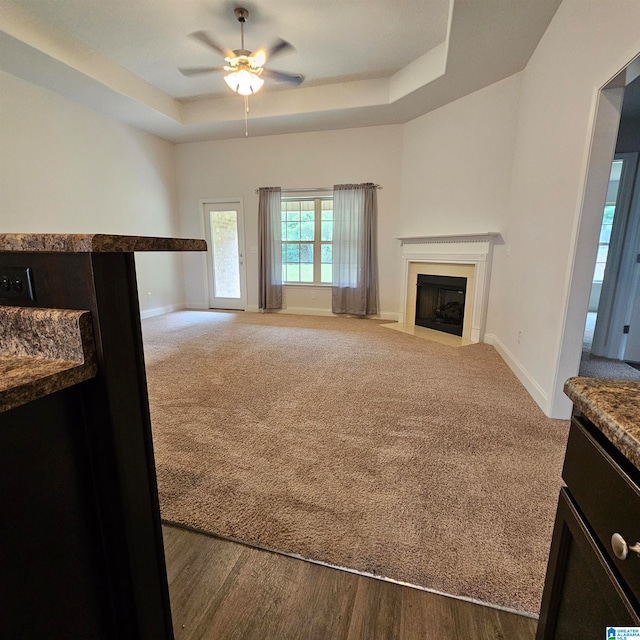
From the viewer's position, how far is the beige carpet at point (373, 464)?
123 centimetres

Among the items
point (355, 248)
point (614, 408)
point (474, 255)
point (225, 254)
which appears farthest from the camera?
point (225, 254)

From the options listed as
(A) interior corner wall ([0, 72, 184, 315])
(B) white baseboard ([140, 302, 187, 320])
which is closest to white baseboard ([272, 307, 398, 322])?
(B) white baseboard ([140, 302, 187, 320])

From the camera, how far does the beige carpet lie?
1.23 metres

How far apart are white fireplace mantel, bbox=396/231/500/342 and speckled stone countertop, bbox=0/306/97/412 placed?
13.4 feet

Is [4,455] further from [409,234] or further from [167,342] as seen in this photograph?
[409,234]

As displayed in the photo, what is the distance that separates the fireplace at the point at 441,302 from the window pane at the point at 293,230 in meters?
2.15

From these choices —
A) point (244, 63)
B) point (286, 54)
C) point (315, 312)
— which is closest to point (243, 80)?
point (244, 63)

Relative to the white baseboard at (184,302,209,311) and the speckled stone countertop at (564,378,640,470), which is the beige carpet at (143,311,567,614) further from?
the white baseboard at (184,302,209,311)

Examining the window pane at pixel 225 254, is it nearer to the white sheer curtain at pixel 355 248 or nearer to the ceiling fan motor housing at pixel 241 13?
the white sheer curtain at pixel 355 248

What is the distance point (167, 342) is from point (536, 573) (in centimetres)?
386

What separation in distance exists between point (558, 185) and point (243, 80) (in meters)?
2.85

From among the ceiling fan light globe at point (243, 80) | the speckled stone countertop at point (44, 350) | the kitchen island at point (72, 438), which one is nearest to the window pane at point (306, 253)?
the ceiling fan light globe at point (243, 80)

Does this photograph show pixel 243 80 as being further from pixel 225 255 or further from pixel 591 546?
pixel 591 546

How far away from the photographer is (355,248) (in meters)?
5.20
